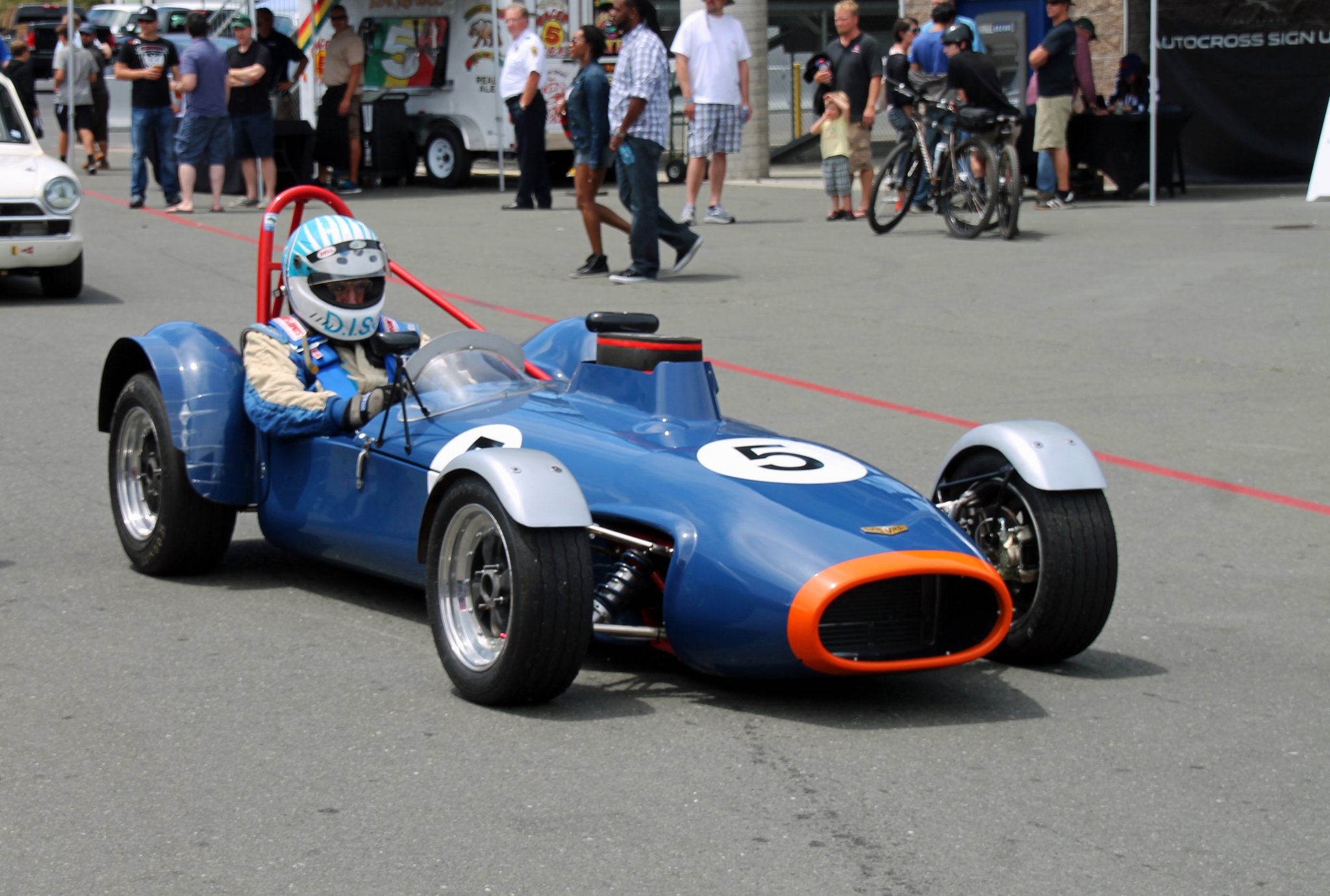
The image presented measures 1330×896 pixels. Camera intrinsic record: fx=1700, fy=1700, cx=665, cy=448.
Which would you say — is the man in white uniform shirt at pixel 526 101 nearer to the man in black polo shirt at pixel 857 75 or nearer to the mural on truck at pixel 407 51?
the mural on truck at pixel 407 51

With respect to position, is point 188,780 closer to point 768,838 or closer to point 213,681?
point 213,681

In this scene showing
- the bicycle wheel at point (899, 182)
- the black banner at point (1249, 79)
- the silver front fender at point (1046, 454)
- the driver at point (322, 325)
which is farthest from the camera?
the black banner at point (1249, 79)

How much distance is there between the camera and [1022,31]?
1925 centimetres

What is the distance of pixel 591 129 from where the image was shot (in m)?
13.0

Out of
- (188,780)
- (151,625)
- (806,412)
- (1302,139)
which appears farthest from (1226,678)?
(1302,139)

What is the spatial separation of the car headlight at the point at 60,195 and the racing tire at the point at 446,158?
8.99m

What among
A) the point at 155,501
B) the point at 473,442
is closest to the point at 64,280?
the point at 155,501

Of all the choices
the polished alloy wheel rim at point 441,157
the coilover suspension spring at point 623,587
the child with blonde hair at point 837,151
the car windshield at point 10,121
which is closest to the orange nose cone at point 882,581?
the coilover suspension spring at point 623,587

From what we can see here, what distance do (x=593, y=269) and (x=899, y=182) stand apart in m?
3.63

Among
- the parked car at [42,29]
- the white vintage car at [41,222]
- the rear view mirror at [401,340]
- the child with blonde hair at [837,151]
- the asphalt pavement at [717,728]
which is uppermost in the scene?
the parked car at [42,29]

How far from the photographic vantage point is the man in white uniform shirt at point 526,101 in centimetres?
1762

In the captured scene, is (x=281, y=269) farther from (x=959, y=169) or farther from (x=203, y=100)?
(x=203, y=100)

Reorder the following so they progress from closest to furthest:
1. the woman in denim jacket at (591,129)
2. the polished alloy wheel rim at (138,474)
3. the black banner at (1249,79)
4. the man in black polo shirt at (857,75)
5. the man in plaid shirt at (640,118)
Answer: the polished alloy wheel rim at (138,474)
the man in plaid shirt at (640,118)
the woman in denim jacket at (591,129)
the man in black polo shirt at (857,75)
the black banner at (1249,79)

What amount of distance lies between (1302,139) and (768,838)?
1671cm
